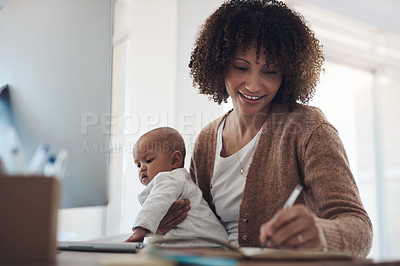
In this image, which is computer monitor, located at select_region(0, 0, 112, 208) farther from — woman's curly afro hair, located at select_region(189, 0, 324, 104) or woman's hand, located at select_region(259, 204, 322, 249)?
woman's curly afro hair, located at select_region(189, 0, 324, 104)

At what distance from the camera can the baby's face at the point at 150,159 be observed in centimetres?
150

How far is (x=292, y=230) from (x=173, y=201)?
656mm

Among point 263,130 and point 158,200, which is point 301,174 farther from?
point 158,200

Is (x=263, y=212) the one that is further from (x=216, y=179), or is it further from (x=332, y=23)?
(x=332, y=23)

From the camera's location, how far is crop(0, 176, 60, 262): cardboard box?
521 millimetres

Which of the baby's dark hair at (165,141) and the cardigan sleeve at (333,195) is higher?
the baby's dark hair at (165,141)

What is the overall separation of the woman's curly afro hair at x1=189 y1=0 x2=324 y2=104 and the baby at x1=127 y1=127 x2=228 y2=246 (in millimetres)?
306

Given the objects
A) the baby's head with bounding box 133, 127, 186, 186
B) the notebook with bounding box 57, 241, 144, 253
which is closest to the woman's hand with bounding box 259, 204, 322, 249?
the notebook with bounding box 57, 241, 144, 253

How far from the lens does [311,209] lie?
3.71 feet

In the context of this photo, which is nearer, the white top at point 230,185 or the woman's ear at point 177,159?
the white top at point 230,185

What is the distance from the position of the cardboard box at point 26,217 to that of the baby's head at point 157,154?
3.17 feet

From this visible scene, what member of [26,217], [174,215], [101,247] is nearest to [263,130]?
[174,215]

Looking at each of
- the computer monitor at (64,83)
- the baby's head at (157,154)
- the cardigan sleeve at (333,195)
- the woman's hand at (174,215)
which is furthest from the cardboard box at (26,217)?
the baby's head at (157,154)

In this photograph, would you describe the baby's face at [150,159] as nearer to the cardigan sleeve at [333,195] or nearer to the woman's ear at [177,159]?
the woman's ear at [177,159]
